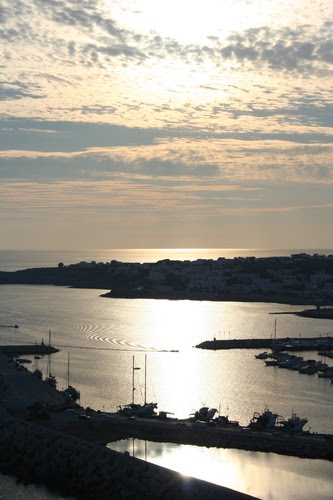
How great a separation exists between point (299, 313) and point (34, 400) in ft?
135

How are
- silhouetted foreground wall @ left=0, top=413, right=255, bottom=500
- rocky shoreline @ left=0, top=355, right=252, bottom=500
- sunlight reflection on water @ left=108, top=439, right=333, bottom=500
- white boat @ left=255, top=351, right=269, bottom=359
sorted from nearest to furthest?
silhouetted foreground wall @ left=0, top=413, right=255, bottom=500, rocky shoreline @ left=0, top=355, right=252, bottom=500, sunlight reflection on water @ left=108, top=439, right=333, bottom=500, white boat @ left=255, top=351, right=269, bottom=359

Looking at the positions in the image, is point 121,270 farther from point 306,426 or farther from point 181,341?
point 306,426

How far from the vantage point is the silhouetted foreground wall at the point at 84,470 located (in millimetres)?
15703

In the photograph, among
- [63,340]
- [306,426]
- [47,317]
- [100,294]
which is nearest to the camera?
[306,426]

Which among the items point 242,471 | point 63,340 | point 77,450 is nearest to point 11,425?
point 77,450

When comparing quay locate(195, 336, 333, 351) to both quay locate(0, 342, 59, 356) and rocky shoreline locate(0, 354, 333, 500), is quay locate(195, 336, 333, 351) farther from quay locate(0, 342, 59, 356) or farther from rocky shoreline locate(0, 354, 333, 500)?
rocky shoreline locate(0, 354, 333, 500)

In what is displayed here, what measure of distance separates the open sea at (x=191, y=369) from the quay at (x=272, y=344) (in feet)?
4.14

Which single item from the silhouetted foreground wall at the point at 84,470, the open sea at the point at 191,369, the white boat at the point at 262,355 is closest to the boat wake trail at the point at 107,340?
the open sea at the point at 191,369

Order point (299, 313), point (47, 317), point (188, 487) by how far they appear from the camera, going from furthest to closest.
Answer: point (299, 313) → point (47, 317) → point (188, 487)

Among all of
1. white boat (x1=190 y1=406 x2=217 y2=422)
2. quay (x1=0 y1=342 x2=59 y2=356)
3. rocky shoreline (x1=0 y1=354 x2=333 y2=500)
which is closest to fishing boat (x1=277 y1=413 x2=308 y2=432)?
rocky shoreline (x1=0 y1=354 x2=333 y2=500)

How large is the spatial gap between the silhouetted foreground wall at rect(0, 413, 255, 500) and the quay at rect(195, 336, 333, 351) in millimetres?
23199

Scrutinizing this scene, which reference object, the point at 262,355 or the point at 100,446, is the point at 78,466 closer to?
the point at 100,446

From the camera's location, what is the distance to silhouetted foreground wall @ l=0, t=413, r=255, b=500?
15.7 m

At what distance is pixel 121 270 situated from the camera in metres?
101
